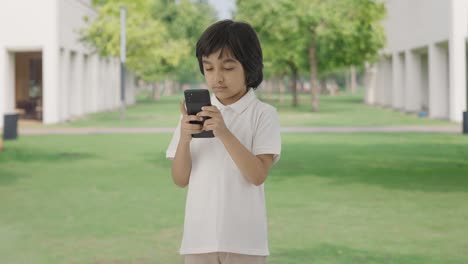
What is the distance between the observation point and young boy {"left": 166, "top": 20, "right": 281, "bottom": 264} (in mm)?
3344

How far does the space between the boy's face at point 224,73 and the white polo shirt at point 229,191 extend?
7 centimetres

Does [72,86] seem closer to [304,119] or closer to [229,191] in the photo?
[304,119]

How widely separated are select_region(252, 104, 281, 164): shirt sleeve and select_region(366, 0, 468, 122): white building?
32266mm

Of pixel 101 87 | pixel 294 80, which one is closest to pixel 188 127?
pixel 101 87

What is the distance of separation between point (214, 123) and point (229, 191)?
1.03 feet

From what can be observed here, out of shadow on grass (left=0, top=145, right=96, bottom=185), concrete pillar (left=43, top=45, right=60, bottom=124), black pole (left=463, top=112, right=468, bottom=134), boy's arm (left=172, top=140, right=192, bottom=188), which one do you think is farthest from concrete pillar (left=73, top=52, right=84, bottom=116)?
boy's arm (left=172, top=140, right=192, bottom=188)

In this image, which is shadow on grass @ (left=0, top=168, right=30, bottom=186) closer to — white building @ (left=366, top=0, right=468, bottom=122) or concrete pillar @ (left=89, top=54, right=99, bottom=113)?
white building @ (left=366, top=0, right=468, bottom=122)

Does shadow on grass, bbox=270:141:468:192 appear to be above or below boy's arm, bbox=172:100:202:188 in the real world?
below

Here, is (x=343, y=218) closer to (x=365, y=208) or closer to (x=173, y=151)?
(x=365, y=208)

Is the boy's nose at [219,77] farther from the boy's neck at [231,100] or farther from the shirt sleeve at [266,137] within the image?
the shirt sleeve at [266,137]

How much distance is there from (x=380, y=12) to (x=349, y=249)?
3700 cm

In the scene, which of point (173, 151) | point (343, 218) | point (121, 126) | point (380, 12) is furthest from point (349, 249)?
point (380, 12)

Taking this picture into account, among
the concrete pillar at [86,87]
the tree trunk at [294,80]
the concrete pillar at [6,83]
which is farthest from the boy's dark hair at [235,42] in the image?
the tree trunk at [294,80]

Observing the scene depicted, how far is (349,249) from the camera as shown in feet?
27.6
